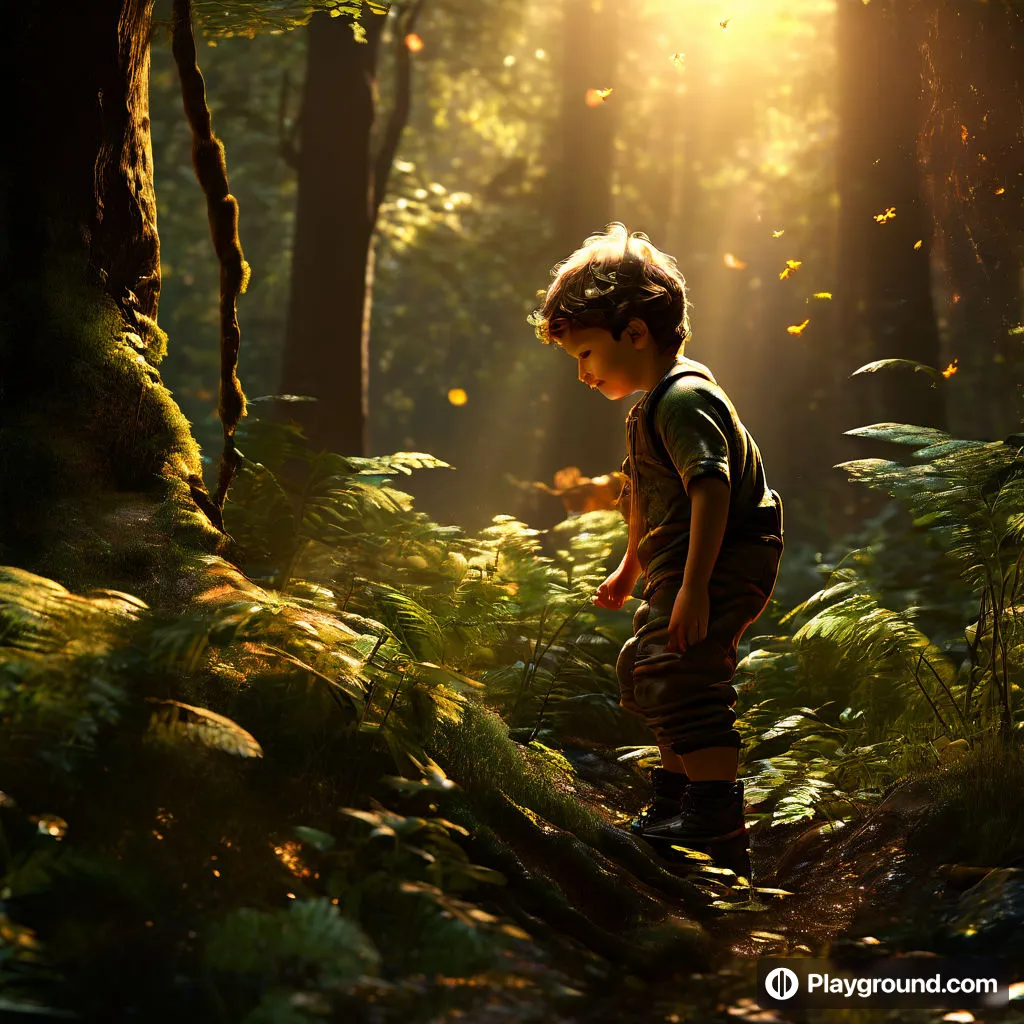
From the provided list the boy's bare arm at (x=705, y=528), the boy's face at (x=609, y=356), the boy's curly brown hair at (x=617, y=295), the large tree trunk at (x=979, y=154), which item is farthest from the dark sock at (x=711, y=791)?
the large tree trunk at (x=979, y=154)

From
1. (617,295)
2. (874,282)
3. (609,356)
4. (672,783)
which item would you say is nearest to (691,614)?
(672,783)

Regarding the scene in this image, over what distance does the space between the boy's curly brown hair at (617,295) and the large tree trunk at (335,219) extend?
211 inches

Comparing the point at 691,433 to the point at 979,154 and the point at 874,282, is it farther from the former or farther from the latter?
the point at 874,282

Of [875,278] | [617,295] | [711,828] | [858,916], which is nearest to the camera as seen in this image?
[858,916]

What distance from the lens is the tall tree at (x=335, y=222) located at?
30.3ft

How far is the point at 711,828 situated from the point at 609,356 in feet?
5.71

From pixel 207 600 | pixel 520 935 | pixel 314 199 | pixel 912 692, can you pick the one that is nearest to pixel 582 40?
pixel 314 199

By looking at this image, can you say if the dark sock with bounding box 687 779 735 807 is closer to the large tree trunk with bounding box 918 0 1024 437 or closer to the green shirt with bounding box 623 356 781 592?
the green shirt with bounding box 623 356 781 592

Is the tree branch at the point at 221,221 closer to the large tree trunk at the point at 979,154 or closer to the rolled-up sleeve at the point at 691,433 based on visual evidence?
the rolled-up sleeve at the point at 691,433

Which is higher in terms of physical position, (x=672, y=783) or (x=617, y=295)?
(x=617, y=295)

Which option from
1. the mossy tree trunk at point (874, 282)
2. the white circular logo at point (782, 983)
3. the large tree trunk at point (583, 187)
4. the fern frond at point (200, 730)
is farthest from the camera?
the large tree trunk at point (583, 187)

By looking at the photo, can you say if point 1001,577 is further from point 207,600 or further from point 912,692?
point 207,600

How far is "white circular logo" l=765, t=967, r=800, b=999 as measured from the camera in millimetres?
2273

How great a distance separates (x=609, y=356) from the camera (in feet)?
13.1
